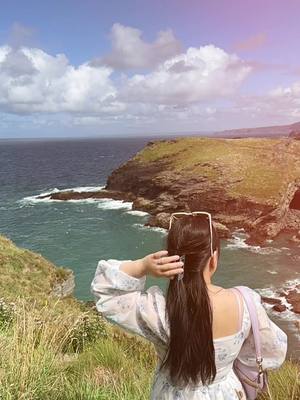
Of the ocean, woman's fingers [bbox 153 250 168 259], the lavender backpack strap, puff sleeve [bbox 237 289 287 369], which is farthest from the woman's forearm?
the ocean

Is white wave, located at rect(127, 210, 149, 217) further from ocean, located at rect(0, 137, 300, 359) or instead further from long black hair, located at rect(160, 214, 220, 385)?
long black hair, located at rect(160, 214, 220, 385)

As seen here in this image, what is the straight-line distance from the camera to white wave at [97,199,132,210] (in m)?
73.8

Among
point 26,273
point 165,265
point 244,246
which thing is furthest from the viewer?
point 244,246

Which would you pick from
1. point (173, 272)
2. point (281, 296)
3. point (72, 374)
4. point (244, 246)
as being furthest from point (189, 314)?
point (244, 246)

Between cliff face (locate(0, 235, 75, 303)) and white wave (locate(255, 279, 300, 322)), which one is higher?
cliff face (locate(0, 235, 75, 303))

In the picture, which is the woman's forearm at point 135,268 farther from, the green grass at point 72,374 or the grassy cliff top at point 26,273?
the grassy cliff top at point 26,273

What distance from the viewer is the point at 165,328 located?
3.20 metres

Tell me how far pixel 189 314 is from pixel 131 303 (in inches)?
17.0

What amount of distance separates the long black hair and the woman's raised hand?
7 centimetres

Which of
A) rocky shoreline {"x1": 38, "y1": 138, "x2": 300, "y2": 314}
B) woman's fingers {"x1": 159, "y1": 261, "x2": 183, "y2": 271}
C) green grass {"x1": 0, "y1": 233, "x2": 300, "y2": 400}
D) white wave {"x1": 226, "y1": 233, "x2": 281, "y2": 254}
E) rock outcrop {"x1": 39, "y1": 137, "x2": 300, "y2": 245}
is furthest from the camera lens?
rock outcrop {"x1": 39, "y1": 137, "x2": 300, "y2": 245}

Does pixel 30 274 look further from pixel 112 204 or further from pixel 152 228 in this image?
pixel 112 204

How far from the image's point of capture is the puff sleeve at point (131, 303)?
3.21m

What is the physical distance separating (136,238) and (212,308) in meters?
52.8

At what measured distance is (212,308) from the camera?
10.2 feet
